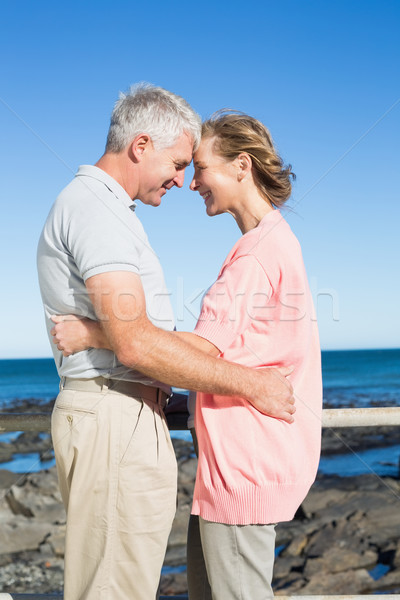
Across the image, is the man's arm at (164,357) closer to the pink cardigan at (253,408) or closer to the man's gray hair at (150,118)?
the pink cardigan at (253,408)

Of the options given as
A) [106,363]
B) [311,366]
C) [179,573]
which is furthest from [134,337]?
[179,573]

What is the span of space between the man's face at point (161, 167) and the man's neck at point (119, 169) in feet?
0.15

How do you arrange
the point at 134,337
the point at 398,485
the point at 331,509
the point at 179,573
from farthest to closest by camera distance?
the point at 398,485
the point at 331,509
the point at 179,573
the point at 134,337

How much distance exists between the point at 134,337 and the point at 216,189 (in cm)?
72

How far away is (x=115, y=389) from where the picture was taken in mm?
1640

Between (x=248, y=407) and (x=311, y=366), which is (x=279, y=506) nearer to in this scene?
(x=248, y=407)

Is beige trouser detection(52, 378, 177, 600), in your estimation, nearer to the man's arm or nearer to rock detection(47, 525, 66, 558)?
the man's arm

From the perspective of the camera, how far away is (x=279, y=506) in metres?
1.59

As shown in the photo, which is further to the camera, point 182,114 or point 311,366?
point 182,114

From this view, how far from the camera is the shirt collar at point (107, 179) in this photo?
67.4 inches

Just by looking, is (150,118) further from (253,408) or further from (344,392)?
(344,392)

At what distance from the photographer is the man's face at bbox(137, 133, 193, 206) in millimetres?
1887

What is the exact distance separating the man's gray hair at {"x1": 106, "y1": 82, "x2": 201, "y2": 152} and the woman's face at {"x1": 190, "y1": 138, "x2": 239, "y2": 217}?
0.13m

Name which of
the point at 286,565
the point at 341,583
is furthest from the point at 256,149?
the point at 286,565
